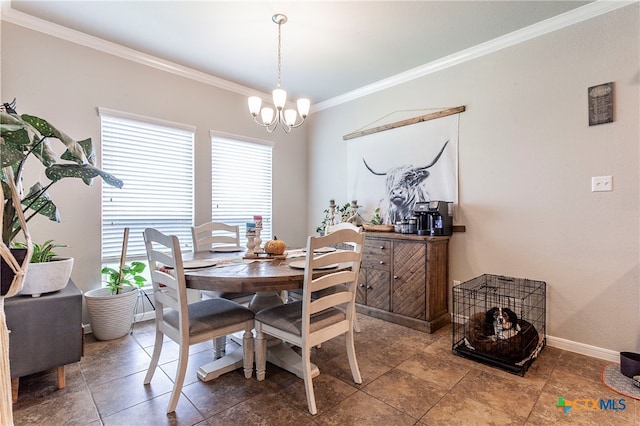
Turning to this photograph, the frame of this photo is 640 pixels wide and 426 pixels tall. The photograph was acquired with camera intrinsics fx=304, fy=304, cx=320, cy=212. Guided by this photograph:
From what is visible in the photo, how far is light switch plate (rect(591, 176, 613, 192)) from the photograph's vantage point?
225 cm

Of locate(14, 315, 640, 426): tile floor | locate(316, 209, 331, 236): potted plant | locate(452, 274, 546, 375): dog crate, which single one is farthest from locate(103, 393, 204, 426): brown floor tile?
locate(316, 209, 331, 236): potted plant

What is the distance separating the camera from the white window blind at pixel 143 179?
2.90 meters

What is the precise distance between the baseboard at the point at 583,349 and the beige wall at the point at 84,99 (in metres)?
3.57

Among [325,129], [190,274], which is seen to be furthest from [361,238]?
[325,129]

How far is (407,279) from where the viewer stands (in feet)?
9.59

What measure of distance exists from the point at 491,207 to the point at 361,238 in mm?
1659

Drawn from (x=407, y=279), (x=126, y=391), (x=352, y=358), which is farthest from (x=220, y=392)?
(x=407, y=279)

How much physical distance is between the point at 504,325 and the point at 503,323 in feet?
0.05

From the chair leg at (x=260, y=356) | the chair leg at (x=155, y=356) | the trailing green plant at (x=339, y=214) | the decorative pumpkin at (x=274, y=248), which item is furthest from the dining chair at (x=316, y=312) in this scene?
the trailing green plant at (x=339, y=214)

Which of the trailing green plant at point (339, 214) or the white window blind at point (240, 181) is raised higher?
the white window blind at point (240, 181)

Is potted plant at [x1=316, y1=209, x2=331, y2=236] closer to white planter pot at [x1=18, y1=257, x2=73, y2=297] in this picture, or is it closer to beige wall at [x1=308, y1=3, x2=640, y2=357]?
beige wall at [x1=308, y1=3, x2=640, y2=357]

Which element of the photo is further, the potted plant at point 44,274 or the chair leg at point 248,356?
the chair leg at point 248,356

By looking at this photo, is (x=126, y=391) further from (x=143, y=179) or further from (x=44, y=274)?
(x=143, y=179)

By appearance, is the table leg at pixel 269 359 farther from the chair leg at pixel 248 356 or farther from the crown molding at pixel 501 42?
the crown molding at pixel 501 42
